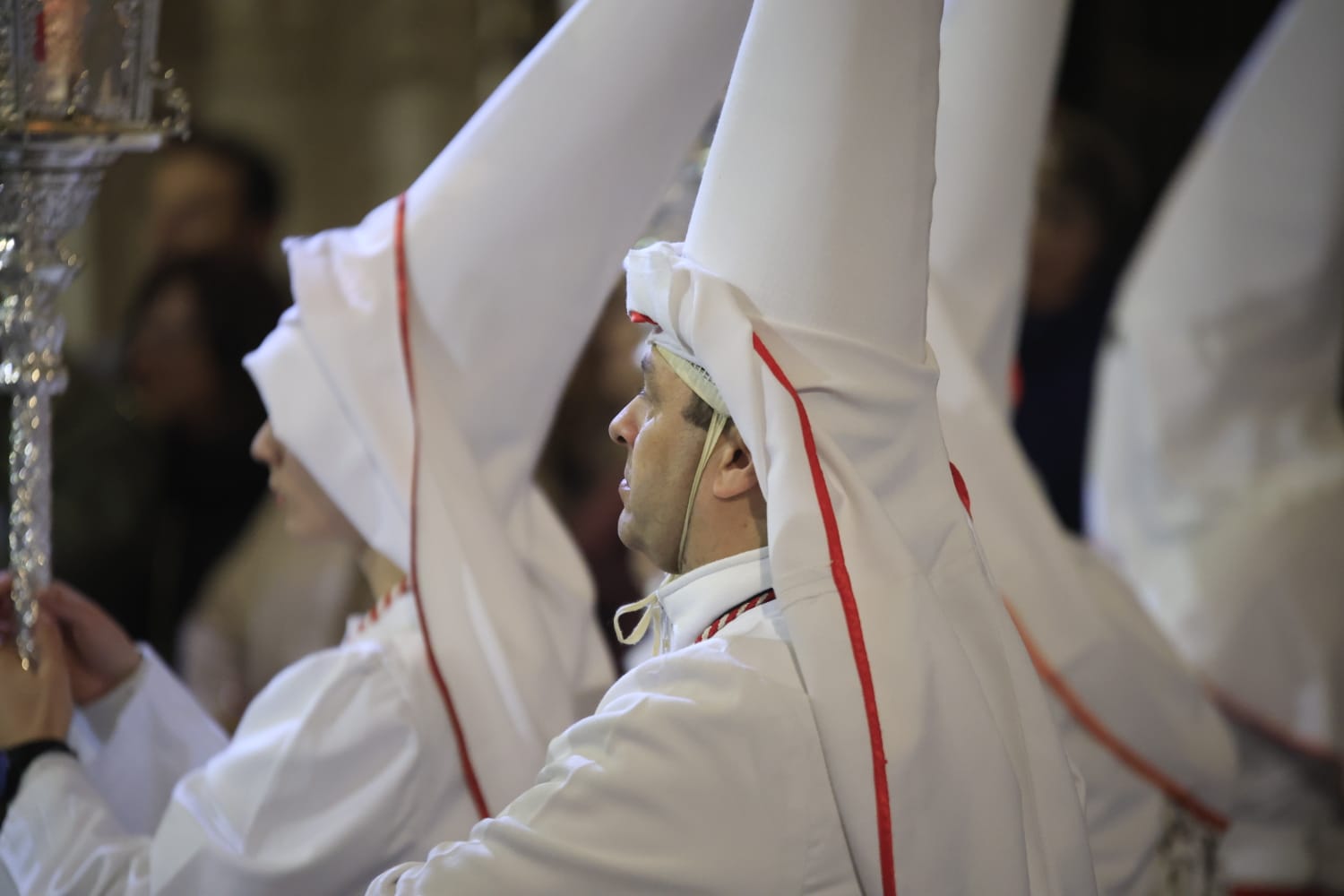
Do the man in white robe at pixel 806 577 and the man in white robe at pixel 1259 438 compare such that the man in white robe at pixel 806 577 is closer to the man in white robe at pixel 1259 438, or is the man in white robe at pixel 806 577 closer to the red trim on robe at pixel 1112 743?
the red trim on robe at pixel 1112 743

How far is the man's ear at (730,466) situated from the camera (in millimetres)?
1597

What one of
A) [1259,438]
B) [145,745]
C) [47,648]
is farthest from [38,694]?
[1259,438]

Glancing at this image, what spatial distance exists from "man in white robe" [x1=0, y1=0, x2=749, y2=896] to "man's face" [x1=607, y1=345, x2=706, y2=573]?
0.46 meters

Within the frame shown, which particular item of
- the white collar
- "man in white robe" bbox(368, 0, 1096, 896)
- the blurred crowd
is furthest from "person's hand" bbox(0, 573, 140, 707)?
the blurred crowd

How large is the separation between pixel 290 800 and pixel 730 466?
80 cm

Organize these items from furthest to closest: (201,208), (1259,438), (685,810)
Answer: (201,208) < (1259,438) < (685,810)

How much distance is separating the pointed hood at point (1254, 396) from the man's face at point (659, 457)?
6.94 feet

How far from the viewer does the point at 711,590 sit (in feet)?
5.28

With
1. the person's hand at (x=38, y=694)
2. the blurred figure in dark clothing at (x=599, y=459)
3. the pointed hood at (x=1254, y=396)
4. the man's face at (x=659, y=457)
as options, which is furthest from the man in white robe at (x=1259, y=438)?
the person's hand at (x=38, y=694)

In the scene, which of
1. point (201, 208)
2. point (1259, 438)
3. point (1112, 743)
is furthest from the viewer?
point (201, 208)

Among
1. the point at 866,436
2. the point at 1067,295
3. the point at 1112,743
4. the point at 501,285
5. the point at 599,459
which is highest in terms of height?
the point at 501,285

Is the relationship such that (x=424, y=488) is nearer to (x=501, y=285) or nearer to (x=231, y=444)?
(x=501, y=285)

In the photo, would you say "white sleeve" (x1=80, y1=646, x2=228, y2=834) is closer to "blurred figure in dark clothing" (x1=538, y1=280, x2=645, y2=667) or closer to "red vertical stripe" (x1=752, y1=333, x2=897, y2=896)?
"red vertical stripe" (x1=752, y1=333, x2=897, y2=896)

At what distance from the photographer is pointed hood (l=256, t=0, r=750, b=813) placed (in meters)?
2.02
